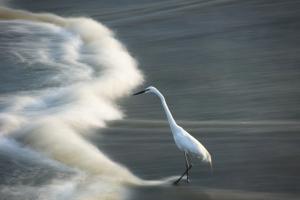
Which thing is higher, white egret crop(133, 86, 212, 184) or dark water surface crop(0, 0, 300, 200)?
dark water surface crop(0, 0, 300, 200)

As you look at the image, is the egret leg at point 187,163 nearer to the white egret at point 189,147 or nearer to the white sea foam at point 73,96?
the white egret at point 189,147

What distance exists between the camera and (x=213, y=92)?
10297mm

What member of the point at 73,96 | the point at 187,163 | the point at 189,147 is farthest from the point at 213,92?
the point at 189,147

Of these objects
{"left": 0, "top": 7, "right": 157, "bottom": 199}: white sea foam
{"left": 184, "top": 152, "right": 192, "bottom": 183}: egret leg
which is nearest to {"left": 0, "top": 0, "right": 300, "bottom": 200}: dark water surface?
{"left": 184, "top": 152, "right": 192, "bottom": 183}: egret leg

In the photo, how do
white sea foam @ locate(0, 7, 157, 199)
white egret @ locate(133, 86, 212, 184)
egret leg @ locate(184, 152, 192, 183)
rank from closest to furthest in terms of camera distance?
white egret @ locate(133, 86, 212, 184) < egret leg @ locate(184, 152, 192, 183) < white sea foam @ locate(0, 7, 157, 199)

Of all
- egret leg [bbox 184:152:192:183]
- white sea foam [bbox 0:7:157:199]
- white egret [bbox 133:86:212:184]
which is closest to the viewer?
white egret [bbox 133:86:212:184]

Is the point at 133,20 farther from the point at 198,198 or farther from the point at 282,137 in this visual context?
the point at 198,198

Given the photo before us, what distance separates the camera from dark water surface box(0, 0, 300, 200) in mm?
7219

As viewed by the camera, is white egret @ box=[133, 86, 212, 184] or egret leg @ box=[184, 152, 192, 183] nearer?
white egret @ box=[133, 86, 212, 184]

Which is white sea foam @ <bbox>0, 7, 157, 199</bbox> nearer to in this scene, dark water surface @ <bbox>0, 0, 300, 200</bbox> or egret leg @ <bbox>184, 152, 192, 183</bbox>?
dark water surface @ <bbox>0, 0, 300, 200</bbox>

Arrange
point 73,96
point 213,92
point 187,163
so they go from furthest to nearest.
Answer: point 73,96
point 213,92
point 187,163

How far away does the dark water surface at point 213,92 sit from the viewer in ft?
23.7

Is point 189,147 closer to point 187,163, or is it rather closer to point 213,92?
point 187,163

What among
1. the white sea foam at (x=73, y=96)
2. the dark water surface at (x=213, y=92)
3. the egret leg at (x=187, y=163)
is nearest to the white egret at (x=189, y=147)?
the egret leg at (x=187, y=163)
